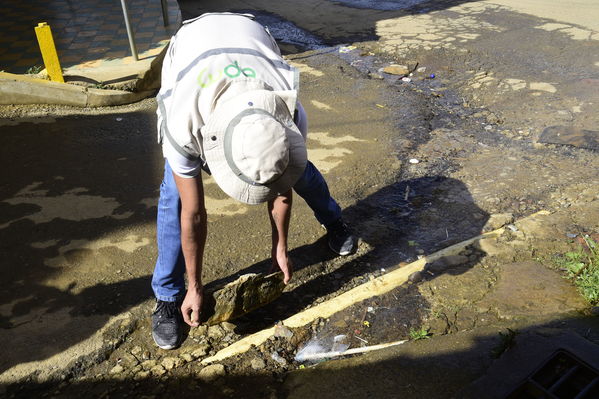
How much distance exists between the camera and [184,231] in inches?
89.5

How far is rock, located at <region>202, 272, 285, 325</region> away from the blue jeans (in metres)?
0.19

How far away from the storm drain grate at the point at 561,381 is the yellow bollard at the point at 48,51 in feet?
16.5

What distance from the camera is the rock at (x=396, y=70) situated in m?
6.04

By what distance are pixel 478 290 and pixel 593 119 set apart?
2.70 m

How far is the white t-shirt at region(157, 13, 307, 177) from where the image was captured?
2.01 m

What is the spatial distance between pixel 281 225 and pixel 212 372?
773 millimetres

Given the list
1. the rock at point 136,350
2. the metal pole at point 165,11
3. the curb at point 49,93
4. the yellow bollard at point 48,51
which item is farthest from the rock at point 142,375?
the metal pole at point 165,11

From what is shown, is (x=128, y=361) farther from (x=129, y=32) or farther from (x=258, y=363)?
(x=129, y=32)

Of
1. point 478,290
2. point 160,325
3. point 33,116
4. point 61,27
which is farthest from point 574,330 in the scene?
point 61,27

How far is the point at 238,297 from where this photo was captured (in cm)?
267

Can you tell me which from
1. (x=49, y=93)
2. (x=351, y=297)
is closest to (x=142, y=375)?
(x=351, y=297)

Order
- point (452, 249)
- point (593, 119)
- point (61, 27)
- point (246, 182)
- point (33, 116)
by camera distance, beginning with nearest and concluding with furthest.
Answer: point (246, 182), point (452, 249), point (593, 119), point (33, 116), point (61, 27)

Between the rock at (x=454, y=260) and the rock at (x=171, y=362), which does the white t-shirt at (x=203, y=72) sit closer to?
the rock at (x=171, y=362)

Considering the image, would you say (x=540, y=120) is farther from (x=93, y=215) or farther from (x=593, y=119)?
(x=93, y=215)
